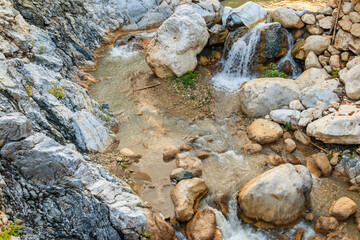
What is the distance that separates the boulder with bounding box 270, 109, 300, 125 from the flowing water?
44.8 inches

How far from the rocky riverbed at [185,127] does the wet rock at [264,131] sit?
0.05 m

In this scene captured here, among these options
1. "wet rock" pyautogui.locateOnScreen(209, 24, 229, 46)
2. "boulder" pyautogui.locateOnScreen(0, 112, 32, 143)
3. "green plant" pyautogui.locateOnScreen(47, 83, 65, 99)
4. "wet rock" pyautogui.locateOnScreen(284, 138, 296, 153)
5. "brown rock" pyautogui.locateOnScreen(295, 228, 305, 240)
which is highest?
"boulder" pyautogui.locateOnScreen(0, 112, 32, 143)

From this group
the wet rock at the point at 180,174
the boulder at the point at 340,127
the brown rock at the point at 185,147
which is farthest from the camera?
the brown rock at the point at 185,147

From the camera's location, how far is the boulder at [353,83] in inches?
344

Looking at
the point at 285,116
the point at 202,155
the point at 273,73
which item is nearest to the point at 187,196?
the point at 202,155

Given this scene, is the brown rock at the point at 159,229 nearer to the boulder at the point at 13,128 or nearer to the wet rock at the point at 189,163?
the wet rock at the point at 189,163

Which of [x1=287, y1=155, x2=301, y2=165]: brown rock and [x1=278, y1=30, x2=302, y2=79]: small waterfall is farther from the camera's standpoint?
[x1=278, y1=30, x2=302, y2=79]: small waterfall

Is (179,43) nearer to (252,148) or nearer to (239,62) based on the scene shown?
(239,62)

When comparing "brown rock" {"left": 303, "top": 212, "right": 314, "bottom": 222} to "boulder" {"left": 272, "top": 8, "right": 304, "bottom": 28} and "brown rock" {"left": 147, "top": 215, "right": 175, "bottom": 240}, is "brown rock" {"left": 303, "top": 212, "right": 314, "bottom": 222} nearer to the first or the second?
"brown rock" {"left": 147, "top": 215, "right": 175, "bottom": 240}

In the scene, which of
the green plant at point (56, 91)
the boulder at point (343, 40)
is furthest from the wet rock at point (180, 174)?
the boulder at point (343, 40)

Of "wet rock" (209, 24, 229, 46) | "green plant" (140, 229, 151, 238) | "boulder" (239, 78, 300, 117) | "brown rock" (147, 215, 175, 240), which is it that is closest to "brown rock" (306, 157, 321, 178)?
"boulder" (239, 78, 300, 117)

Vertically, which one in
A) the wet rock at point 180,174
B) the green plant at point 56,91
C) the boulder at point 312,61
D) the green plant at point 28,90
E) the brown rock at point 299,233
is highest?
the green plant at point 28,90

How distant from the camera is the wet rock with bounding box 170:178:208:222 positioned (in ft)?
21.2

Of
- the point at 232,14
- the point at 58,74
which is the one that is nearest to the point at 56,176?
the point at 58,74
